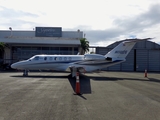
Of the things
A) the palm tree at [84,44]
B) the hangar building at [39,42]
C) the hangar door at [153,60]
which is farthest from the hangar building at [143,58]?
the hangar building at [39,42]

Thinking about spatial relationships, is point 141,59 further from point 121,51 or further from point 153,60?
point 121,51

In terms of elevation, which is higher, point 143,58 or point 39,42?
point 39,42

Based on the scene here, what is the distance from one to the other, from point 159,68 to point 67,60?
1018 inches

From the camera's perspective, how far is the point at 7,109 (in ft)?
21.7

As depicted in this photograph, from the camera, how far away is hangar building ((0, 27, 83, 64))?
35609 mm

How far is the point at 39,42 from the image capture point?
3547 cm

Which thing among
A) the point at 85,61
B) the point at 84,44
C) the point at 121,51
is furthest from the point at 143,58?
the point at 85,61

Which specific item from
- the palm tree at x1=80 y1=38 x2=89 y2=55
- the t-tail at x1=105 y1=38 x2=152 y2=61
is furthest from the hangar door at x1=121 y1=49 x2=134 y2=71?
the t-tail at x1=105 y1=38 x2=152 y2=61

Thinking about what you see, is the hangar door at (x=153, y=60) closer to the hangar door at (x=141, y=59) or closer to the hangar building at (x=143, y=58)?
the hangar building at (x=143, y=58)

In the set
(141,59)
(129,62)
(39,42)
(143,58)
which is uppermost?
(39,42)

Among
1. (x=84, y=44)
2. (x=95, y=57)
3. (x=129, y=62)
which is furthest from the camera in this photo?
(x=84, y=44)

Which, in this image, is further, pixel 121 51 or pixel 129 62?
pixel 129 62

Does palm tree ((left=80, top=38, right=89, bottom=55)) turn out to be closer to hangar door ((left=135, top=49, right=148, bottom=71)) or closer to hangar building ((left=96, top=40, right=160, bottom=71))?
hangar building ((left=96, top=40, right=160, bottom=71))

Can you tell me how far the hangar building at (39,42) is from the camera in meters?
35.6
